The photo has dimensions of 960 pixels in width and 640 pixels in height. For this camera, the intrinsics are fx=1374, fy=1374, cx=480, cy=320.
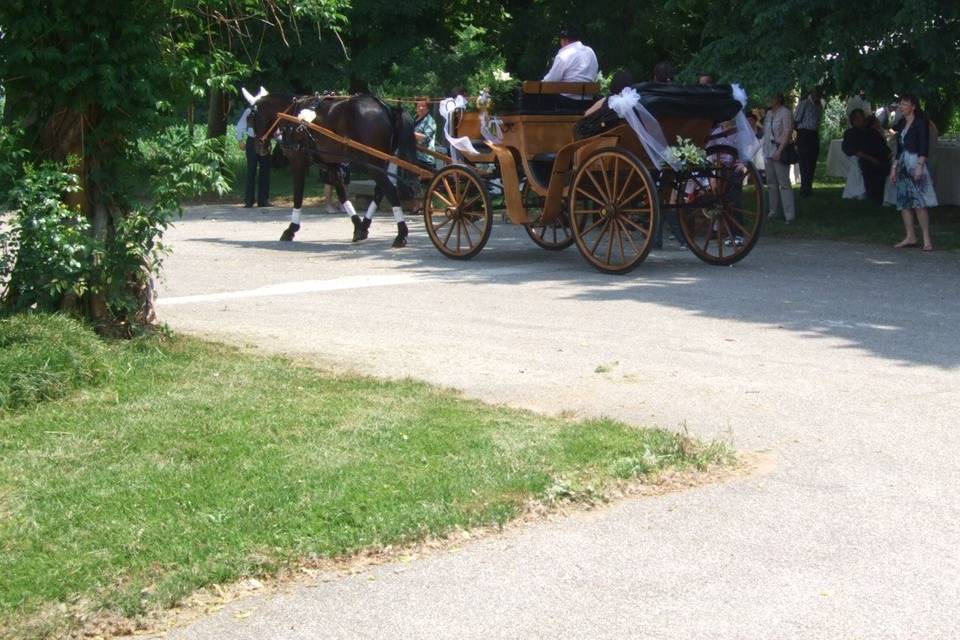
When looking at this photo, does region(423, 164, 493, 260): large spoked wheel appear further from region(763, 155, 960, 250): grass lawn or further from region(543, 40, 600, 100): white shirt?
region(763, 155, 960, 250): grass lawn

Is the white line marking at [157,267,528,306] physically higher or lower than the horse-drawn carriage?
lower

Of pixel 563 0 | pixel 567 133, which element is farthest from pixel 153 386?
pixel 563 0

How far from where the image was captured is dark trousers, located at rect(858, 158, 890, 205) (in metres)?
21.8

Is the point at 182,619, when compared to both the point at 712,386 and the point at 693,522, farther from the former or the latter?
the point at 712,386

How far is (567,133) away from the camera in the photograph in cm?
1477

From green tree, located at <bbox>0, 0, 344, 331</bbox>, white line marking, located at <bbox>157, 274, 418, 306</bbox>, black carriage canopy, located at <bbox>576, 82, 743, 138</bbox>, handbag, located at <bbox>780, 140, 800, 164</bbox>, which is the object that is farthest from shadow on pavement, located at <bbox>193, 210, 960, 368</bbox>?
green tree, located at <bbox>0, 0, 344, 331</bbox>

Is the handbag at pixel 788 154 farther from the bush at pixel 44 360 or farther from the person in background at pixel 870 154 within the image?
the bush at pixel 44 360

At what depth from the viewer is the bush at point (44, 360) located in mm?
7762

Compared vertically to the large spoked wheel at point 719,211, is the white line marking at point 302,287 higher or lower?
lower

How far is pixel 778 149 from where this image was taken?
64.5ft

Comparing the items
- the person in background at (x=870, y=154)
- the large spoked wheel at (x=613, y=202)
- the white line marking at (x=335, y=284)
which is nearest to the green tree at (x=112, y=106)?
the white line marking at (x=335, y=284)

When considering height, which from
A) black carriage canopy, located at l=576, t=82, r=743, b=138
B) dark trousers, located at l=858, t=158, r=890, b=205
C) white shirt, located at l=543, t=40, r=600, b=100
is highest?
white shirt, located at l=543, t=40, r=600, b=100

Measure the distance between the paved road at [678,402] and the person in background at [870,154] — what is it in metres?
5.79

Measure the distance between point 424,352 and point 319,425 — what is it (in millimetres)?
2435
